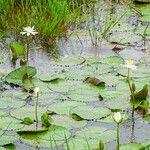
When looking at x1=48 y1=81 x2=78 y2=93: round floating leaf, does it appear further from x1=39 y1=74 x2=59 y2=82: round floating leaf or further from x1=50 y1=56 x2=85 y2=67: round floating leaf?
x1=50 y1=56 x2=85 y2=67: round floating leaf

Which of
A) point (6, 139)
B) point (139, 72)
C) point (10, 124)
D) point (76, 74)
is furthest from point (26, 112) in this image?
point (139, 72)

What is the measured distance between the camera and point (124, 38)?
3699 millimetres

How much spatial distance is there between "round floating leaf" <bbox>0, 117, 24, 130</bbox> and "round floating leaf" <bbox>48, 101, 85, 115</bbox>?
8.7 inches

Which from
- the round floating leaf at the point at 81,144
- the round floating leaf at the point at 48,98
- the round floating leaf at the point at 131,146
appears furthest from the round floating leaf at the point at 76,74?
the round floating leaf at the point at 131,146

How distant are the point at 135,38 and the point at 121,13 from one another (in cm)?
61

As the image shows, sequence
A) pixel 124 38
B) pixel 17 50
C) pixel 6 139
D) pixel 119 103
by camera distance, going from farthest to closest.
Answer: pixel 124 38 < pixel 17 50 < pixel 119 103 < pixel 6 139

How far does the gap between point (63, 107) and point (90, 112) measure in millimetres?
160

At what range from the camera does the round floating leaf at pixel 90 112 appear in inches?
101

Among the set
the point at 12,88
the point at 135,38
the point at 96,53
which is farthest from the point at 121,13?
the point at 12,88

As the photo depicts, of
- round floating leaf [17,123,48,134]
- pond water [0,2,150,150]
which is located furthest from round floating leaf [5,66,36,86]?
round floating leaf [17,123,48,134]

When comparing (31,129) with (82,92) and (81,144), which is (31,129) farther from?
(82,92)

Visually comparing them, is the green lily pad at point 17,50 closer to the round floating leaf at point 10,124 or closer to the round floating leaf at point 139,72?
the round floating leaf at point 139,72

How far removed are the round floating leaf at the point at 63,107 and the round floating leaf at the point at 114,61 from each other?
606 millimetres

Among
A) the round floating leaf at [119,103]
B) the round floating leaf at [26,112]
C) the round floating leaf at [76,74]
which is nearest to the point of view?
the round floating leaf at [26,112]
